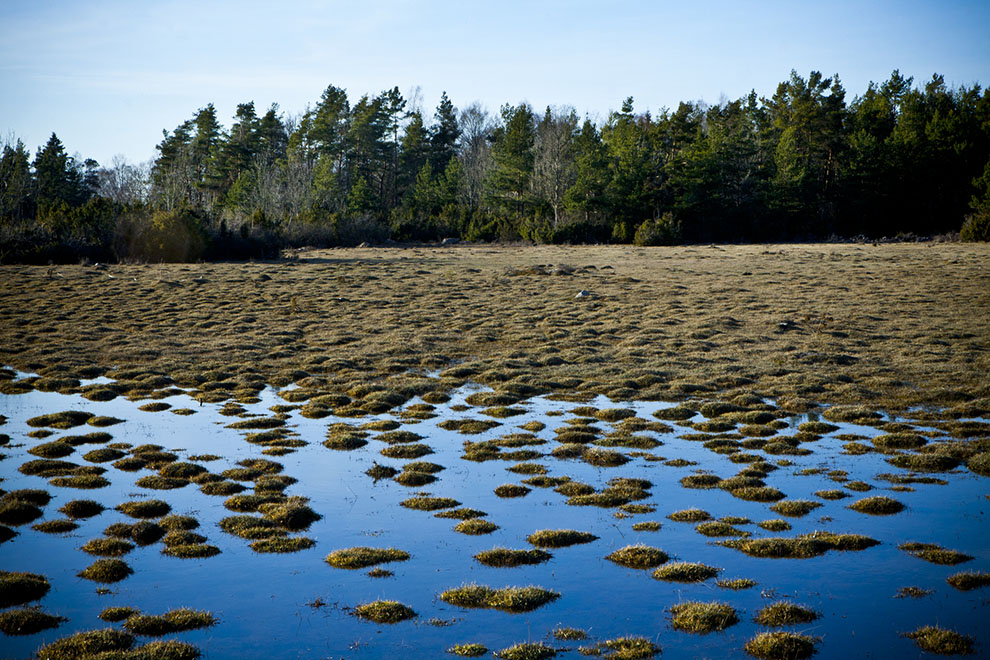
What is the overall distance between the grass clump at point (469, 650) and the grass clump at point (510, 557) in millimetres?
2458

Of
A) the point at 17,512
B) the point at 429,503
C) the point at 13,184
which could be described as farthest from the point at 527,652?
the point at 13,184

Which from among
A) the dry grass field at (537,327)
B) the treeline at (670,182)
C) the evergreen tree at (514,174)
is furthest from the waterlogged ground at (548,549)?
the evergreen tree at (514,174)

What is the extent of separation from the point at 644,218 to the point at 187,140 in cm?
7484

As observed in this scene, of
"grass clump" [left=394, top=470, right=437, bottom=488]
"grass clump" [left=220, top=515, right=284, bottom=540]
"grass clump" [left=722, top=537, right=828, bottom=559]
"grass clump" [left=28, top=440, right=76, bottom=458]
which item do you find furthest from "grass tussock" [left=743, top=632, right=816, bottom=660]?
"grass clump" [left=28, top=440, right=76, bottom=458]

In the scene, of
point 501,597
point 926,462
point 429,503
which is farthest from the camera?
point 926,462

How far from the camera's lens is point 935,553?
11.6 m

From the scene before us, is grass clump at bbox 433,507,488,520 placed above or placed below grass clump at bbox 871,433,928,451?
below

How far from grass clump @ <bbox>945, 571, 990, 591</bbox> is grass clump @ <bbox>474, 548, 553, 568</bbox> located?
225 inches

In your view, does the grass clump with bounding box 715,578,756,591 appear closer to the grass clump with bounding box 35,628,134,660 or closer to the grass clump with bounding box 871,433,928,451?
the grass clump with bounding box 35,628,134,660

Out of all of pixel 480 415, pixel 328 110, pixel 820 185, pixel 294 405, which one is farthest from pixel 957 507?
pixel 328 110

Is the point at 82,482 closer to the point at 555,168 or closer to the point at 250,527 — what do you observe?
the point at 250,527

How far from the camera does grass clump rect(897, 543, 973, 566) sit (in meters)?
11.4

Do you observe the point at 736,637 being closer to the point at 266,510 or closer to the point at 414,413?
the point at 266,510

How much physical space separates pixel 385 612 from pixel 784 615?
17.0 ft
